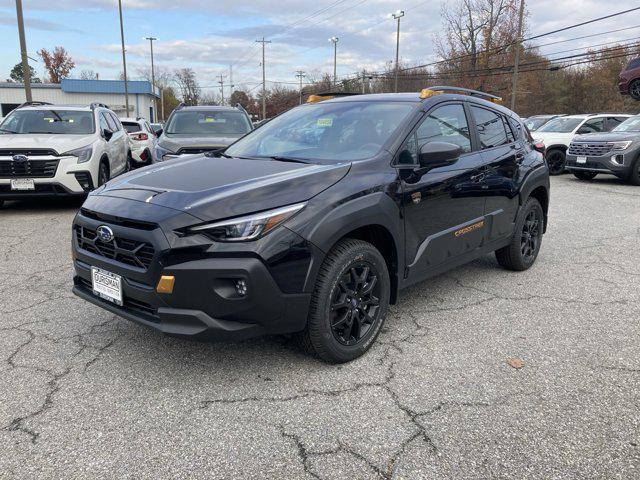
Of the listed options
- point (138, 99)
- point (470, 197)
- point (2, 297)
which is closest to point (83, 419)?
point (2, 297)

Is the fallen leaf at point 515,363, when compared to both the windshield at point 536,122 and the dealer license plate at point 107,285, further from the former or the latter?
the windshield at point 536,122

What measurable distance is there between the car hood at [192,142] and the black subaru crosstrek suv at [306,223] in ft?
14.6

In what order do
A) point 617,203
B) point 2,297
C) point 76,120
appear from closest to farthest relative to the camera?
point 2,297, point 76,120, point 617,203

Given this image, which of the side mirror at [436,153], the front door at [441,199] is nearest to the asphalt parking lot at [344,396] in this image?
the front door at [441,199]

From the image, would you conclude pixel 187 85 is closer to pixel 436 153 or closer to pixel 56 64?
pixel 56 64

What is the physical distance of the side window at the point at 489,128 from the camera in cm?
451

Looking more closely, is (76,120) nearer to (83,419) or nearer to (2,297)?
(2,297)

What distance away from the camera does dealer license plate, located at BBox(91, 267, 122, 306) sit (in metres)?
2.95

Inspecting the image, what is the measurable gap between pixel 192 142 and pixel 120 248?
6247mm

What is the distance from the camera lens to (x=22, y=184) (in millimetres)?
7703

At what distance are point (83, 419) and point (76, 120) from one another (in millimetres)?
7713

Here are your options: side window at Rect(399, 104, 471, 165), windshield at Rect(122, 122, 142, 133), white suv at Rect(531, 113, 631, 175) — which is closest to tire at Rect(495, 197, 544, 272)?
side window at Rect(399, 104, 471, 165)

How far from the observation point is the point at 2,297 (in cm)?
442

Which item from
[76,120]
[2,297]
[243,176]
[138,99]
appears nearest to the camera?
[243,176]
